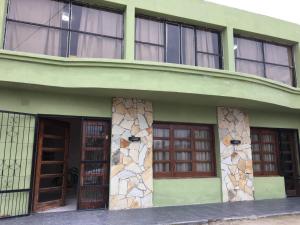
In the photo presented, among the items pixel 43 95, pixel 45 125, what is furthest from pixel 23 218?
pixel 43 95

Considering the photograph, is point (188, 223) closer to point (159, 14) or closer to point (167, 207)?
point (167, 207)

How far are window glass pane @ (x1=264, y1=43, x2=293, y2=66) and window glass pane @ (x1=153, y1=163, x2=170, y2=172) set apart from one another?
19.0 ft

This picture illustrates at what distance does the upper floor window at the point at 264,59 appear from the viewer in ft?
35.1

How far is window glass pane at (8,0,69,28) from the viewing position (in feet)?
26.1

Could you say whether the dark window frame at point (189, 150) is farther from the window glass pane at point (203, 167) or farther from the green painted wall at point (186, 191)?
the green painted wall at point (186, 191)

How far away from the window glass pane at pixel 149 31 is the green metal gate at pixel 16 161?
4163mm

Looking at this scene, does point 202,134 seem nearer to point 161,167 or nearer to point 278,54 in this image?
point 161,167

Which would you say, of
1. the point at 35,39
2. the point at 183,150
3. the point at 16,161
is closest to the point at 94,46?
the point at 35,39

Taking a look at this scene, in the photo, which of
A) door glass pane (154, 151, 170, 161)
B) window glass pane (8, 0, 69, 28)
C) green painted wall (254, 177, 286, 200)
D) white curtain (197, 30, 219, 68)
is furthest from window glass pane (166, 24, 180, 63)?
green painted wall (254, 177, 286, 200)

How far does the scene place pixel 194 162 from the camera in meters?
9.62

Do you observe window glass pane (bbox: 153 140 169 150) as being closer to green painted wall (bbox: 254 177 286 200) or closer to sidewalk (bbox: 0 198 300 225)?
sidewalk (bbox: 0 198 300 225)

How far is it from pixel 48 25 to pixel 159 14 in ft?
11.4

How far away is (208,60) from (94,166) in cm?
536

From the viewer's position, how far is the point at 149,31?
30.8 feet
